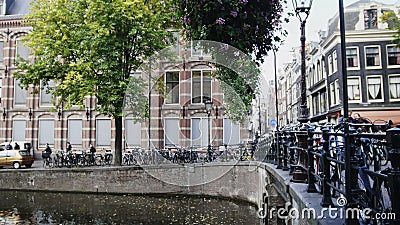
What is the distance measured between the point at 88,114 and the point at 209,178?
1230 cm

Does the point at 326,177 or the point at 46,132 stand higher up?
the point at 46,132

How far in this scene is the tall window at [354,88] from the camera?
77.1ft

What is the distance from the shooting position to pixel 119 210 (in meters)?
13.9

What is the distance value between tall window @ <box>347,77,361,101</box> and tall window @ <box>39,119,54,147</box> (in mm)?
19815

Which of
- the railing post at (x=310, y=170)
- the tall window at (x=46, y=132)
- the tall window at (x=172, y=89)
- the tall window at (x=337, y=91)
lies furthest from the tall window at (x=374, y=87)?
the tall window at (x=46, y=132)

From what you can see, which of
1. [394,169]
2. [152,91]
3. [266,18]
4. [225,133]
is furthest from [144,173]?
[394,169]

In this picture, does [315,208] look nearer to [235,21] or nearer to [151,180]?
[235,21]

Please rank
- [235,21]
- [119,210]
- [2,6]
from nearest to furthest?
A: 1. [235,21]
2. [119,210]
3. [2,6]

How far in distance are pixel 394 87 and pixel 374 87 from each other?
3.67 feet

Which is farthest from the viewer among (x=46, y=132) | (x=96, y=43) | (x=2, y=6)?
(x=2, y=6)

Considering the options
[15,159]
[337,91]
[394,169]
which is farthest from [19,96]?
[394,169]

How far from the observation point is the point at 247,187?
580 inches

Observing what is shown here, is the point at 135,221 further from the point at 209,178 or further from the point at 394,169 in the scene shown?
the point at 394,169

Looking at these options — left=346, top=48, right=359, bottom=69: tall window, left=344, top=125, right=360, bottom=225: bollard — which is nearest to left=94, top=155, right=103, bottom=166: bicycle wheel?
left=346, top=48, right=359, bottom=69: tall window
